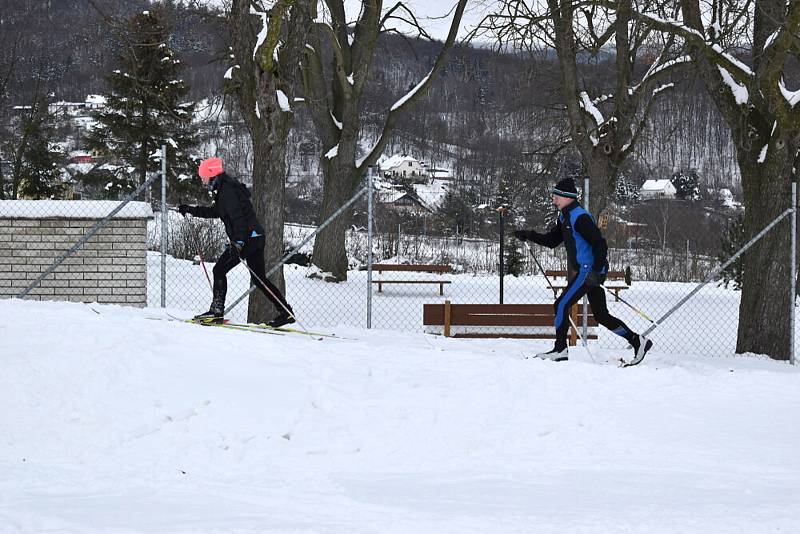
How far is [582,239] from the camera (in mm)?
7820

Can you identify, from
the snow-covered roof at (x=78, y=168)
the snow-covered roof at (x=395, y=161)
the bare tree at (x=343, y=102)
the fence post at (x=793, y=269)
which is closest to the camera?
the fence post at (x=793, y=269)

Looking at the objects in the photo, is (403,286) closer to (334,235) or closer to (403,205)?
(334,235)

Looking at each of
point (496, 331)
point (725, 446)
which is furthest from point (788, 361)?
point (725, 446)

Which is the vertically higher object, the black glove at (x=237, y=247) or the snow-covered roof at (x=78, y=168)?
the snow-covered roof at (x=78, y=168)

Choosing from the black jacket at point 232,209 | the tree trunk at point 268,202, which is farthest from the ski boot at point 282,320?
the tree trunk at point 268,202

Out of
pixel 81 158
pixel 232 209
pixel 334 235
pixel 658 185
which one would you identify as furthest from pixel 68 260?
pixel 658 185

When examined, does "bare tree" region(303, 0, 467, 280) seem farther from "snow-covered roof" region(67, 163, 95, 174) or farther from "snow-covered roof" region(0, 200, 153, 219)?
"snow-covered roof" region(67, 163, 95, 174)

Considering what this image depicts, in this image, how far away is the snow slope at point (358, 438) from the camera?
437cm

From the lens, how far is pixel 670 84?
17922mm

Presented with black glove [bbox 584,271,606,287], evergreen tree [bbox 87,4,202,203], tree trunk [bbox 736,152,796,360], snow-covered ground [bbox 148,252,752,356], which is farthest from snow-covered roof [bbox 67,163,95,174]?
black glove [bbox 584,271,606,287]

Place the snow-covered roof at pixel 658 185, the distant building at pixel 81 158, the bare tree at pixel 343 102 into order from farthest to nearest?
the snow-covered roof at pixel 658 185 < the distant building at pixel 81 158 < the bare tree at pixel 343 102

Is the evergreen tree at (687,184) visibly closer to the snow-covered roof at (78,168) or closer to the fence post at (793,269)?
the snow-covered roof at (78,168)

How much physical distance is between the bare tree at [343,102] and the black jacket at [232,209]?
408 inches

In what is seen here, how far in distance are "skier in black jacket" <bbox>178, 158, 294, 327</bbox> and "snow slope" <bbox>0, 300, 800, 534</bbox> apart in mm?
1088
